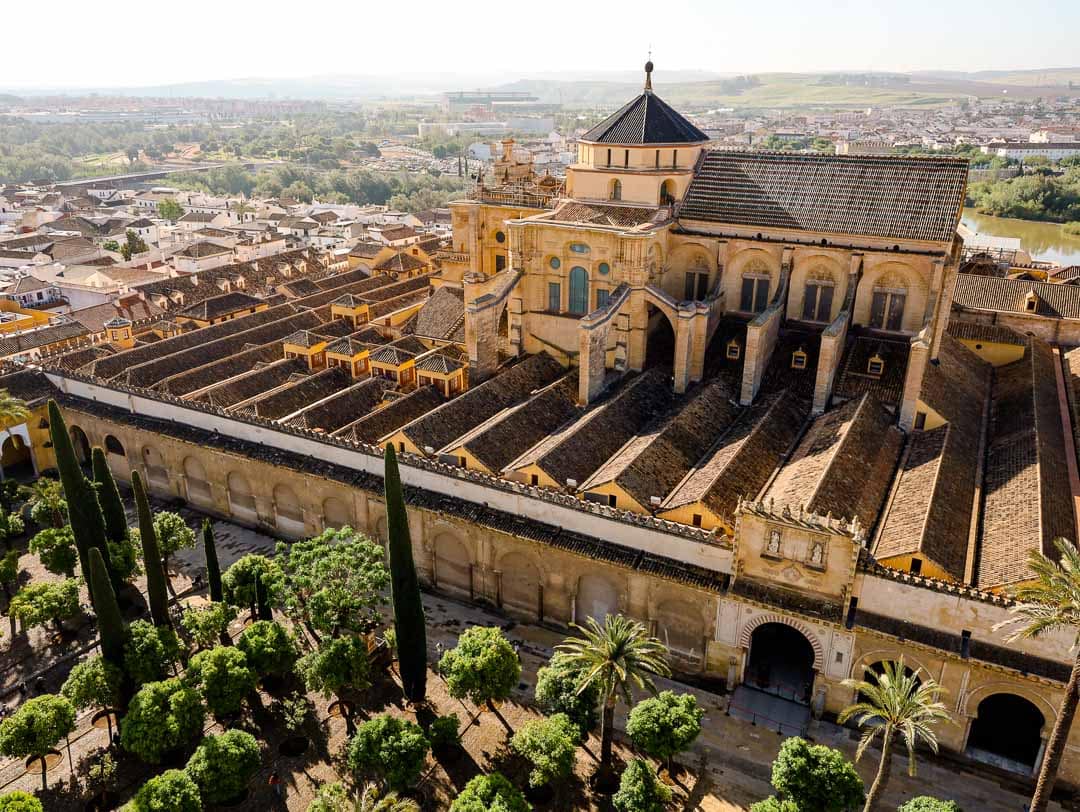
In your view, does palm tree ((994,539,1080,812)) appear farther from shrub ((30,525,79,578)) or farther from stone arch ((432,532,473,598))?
shrub ((30,525,79,578))

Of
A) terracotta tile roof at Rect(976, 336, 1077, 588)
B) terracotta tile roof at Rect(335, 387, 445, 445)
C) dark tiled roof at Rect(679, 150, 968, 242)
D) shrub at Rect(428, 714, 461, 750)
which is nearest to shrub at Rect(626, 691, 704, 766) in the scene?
shrub at Rect(428, 714, 461, 750)

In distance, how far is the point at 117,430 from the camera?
143 ft

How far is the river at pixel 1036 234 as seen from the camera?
366 feet

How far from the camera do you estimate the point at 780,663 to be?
30047 mm

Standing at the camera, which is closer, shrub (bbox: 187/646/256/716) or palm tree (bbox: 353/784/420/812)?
palm tree (bbox: 353/784/420/812)

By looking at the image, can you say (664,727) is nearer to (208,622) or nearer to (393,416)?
(208,622)

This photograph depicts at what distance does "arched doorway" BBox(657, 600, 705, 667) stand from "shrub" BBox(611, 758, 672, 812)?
7.02 metres

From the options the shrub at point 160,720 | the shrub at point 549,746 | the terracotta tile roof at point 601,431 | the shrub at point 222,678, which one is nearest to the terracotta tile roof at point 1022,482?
the shrub at point 549,746

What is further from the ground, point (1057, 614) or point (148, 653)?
point (1057, 614)

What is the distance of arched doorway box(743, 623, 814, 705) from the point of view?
2895 centimetres

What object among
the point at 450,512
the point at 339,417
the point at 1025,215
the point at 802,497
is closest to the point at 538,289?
the point at 339,417

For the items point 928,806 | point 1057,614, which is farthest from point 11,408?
point 1057,614

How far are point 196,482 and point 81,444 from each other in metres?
9.89

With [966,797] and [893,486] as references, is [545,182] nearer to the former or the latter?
[893,486]
